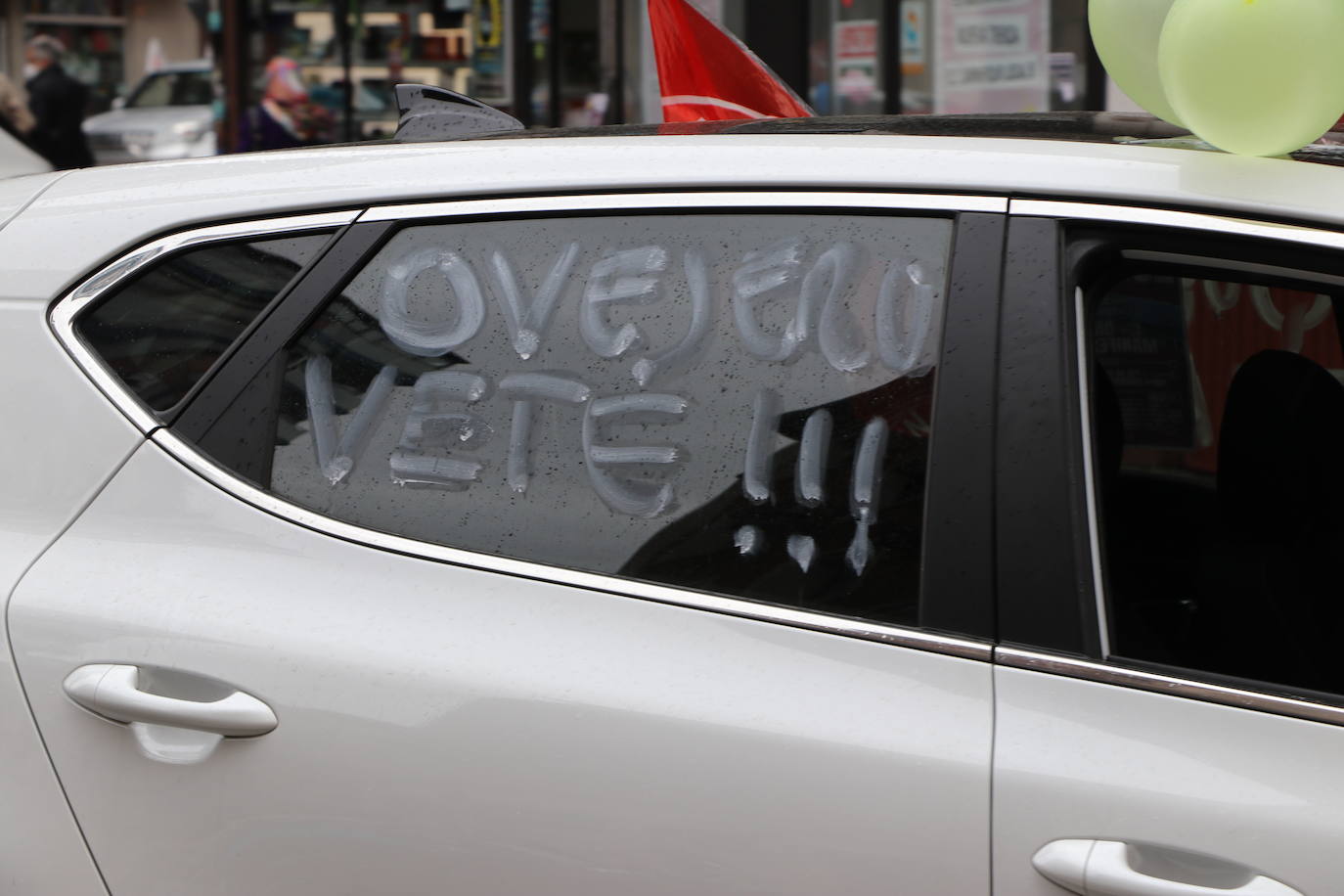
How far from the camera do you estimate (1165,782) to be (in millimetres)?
1373

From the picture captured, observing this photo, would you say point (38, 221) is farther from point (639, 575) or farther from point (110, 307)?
point (639, 575)

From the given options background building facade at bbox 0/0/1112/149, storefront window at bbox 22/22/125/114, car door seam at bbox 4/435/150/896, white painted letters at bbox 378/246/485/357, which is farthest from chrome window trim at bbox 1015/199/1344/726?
storefront window at bbox 22/22/125/114

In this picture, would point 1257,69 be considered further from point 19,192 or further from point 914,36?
point 914,36

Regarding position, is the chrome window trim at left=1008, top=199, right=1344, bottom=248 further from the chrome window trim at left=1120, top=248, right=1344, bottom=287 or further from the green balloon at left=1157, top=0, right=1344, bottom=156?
the green balloon at left=1157, top=0, right=1344, bottom=156

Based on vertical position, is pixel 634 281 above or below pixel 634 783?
above

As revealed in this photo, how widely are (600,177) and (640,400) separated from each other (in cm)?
27

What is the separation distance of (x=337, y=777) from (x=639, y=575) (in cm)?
37

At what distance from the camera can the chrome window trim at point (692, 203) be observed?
158 centimetres

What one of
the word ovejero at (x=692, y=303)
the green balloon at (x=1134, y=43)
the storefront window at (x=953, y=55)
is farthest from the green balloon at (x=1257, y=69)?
the storefront window at (x=953, y=55)

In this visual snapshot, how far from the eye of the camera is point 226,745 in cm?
157

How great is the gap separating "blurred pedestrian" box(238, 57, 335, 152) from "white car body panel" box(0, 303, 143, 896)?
804cm

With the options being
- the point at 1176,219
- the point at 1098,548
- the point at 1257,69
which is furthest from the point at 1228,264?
the point at 1098,548

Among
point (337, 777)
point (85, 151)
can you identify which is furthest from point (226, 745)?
point (85, 151)

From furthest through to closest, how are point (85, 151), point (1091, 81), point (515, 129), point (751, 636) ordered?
point (85, 151) < point (1091, 81) < point (515, 129) < point (751, 636)
